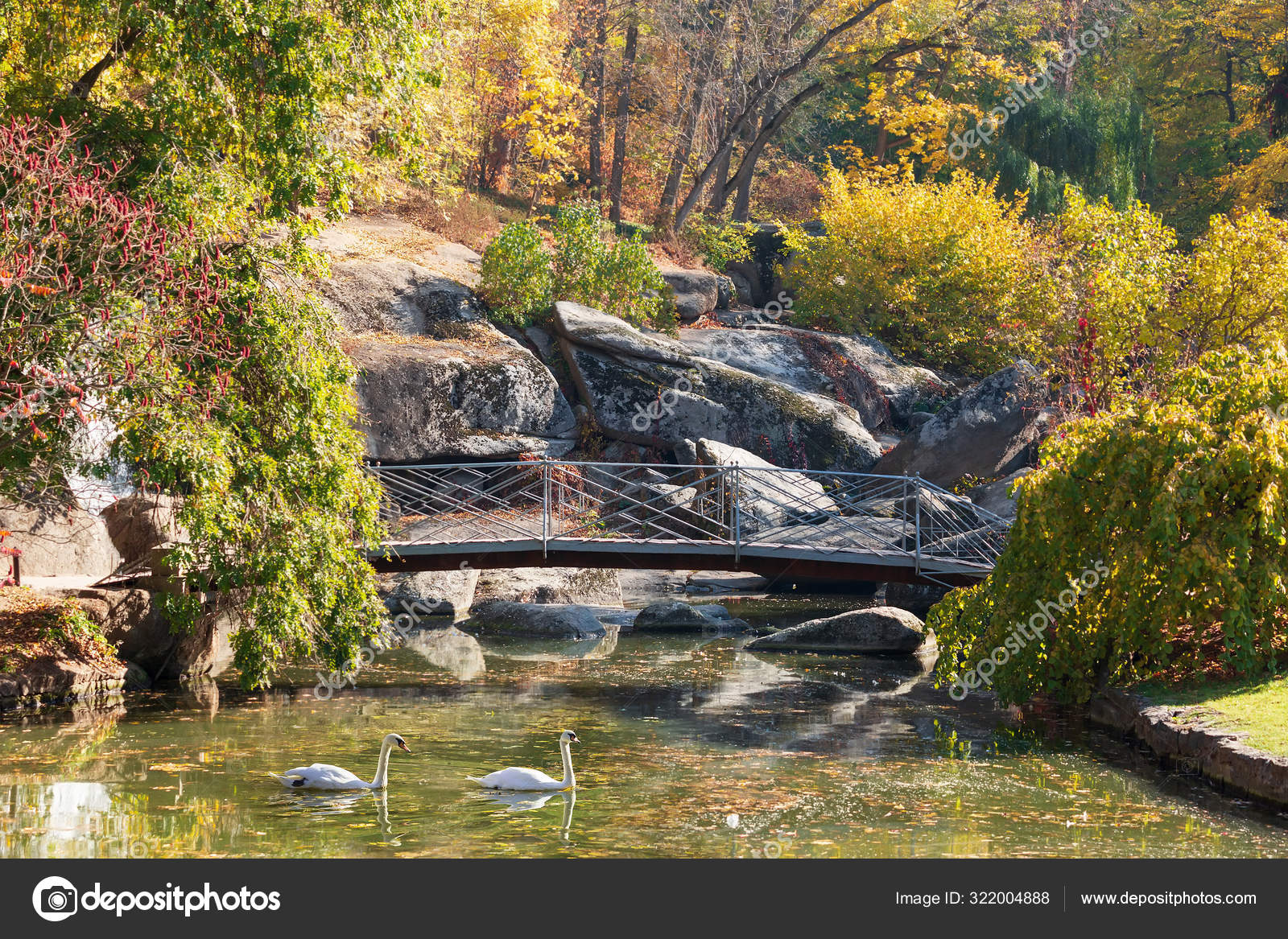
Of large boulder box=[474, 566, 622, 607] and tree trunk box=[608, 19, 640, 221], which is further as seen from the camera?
tree trunk box=[608, 19, 640, 221]

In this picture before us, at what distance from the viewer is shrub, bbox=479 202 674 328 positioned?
25.1m

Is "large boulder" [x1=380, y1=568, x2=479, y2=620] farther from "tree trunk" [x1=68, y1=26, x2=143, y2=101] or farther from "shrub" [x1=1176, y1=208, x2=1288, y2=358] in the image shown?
"shrub" [x1=1176, y1=208, x2=1288, y2=358]

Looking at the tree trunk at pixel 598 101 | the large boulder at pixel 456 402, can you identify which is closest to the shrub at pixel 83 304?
the large boulder at pixel 456 402

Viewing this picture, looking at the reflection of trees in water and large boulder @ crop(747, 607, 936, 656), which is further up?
the reflection of trees in water

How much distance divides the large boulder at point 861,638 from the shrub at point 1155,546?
4173mm

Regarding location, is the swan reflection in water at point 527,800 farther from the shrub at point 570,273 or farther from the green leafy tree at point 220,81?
the shrub at point 570,273

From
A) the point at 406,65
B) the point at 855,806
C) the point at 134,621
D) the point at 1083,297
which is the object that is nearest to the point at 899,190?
the point at 1083,297

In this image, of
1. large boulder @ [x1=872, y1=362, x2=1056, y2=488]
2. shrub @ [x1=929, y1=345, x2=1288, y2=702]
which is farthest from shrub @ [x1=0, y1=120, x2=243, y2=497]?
large boulder @ [x1=872, y1=362, x2=1056, y2=488]

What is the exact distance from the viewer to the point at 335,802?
8578 mm

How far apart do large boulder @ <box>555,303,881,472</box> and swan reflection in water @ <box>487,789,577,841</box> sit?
1473cm

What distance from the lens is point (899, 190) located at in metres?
28.9

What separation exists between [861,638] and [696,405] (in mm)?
7642
